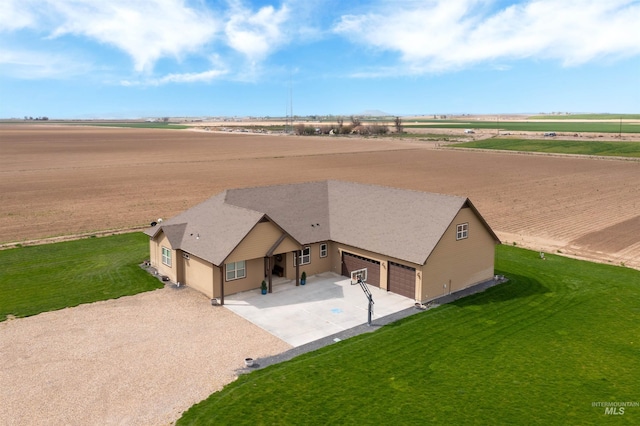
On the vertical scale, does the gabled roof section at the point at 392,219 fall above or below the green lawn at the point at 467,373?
above

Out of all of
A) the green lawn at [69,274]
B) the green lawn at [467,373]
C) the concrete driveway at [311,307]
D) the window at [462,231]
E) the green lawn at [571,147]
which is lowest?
the green lawn at [467,373]

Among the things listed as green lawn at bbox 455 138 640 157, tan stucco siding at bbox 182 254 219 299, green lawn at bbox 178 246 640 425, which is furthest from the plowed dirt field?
tan stucco siding at bbox 182 254 219 299

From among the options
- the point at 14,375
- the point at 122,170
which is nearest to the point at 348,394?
the point at 14,375

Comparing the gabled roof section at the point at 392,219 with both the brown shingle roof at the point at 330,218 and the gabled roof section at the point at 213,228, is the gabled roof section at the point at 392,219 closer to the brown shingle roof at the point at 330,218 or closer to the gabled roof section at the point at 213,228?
the brown shingle roof at the point at 330,218

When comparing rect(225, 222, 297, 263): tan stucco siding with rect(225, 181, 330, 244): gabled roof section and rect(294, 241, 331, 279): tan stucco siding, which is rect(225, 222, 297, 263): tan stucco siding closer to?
rect(225, 181, 330, 244): gabled roof section

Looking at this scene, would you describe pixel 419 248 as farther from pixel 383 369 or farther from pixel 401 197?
pixel 383 369

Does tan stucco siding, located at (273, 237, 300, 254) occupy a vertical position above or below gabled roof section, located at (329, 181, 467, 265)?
below

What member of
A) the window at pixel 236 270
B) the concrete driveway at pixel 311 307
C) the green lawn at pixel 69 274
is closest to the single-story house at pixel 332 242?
the window at pixel 236 270
